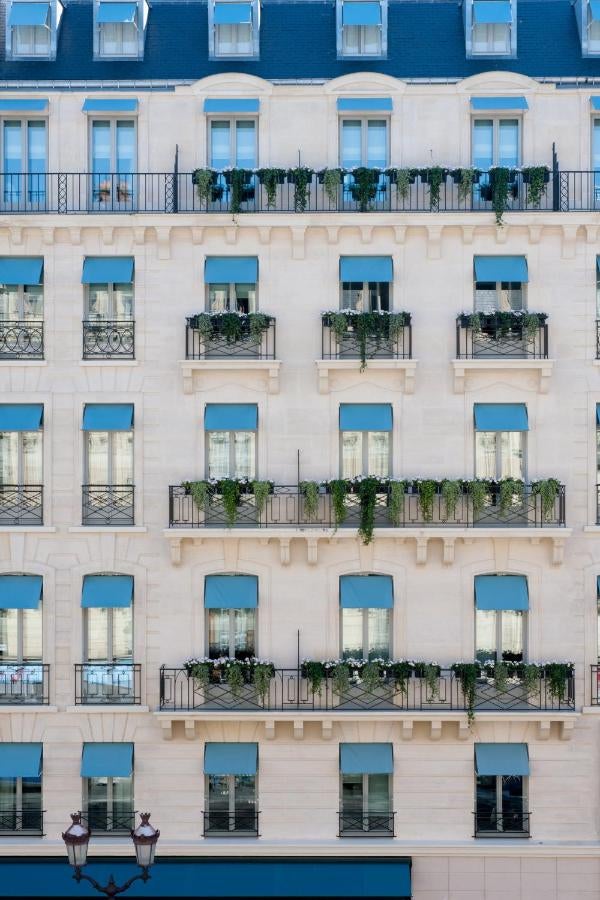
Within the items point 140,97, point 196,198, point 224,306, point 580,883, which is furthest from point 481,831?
point 140,97

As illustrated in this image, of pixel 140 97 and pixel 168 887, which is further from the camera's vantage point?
pixel 140 97

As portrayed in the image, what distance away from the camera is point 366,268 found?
941 inches

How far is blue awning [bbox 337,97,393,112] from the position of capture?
79.2ft

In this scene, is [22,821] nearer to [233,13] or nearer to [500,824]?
[500,824]

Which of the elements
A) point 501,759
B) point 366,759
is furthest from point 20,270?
point 501,759

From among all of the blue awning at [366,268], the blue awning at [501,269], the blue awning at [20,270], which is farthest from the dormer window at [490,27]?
the blue awning at [20,270]

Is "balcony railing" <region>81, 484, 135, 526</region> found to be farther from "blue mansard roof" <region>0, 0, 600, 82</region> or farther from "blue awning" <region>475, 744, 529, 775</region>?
"blue mansard roof" <region>0, 0, 600, 82</region>

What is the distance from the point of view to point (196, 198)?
2434 cm

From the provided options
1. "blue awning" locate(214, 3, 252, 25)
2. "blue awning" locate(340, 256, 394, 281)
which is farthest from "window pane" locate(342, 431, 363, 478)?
"blue awning" locate(214, 3, 252, 25)

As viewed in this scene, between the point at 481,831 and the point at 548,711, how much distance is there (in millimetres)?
3000

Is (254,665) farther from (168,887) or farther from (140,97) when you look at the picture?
(140,97)

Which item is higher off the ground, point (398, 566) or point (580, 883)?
point (398, 566)

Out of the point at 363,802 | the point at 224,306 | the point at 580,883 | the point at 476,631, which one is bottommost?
the point at 580,883

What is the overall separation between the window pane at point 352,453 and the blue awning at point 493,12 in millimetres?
9868
